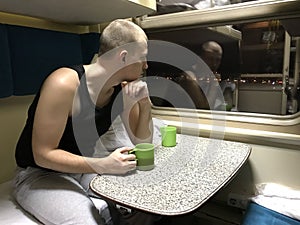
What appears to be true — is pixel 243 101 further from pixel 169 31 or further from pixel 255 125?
pixel 169 31

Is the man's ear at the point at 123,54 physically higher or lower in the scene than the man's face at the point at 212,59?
higher

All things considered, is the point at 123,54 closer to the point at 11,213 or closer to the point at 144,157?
the point at 144,157

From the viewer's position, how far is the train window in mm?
1374

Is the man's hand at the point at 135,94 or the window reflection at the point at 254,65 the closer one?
the man's hand at the point at 135,94

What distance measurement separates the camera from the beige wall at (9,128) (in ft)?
4.33

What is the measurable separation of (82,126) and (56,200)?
1.08 ft

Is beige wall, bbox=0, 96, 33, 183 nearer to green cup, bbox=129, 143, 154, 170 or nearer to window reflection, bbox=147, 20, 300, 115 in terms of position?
green cup, bbox=129, 143, 154, 170

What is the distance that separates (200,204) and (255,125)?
82cm

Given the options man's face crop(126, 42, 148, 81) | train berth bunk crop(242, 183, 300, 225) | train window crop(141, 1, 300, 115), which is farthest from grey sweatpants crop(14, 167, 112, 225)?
train window crop(141, 1, 300, 115)

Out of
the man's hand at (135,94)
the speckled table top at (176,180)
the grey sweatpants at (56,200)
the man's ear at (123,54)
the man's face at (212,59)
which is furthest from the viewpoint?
the man's face at (212,59)

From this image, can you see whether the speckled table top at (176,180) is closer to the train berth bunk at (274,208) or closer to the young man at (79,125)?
the young man at (79,125)

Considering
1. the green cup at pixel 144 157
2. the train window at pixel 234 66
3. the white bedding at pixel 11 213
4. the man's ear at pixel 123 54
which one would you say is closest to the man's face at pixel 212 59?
the train window at pixel 234 66

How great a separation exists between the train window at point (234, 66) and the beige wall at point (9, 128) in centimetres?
83

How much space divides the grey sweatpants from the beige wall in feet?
0.89
